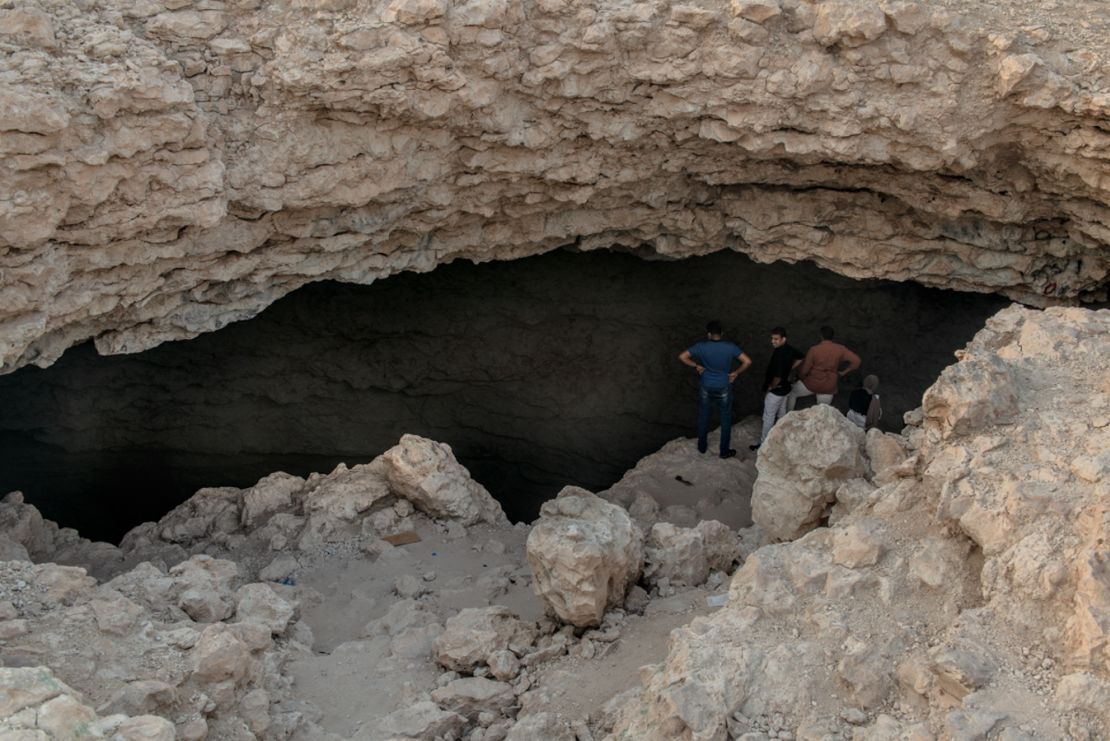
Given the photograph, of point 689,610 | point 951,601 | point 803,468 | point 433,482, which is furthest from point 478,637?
point 951,601

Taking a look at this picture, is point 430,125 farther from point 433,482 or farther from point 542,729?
point 542,729

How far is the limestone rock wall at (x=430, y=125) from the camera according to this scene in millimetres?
4996

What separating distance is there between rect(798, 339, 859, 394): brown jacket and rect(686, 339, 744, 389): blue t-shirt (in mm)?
495

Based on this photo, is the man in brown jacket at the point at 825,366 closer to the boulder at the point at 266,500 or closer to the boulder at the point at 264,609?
the boulder at the point at 266,500

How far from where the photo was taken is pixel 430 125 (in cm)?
579

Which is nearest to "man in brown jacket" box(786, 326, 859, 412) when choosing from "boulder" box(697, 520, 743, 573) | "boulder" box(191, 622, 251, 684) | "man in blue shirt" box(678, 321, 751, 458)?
"man in blue shirt" box(678, 321, 751, 458)

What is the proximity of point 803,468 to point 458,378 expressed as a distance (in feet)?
13.7

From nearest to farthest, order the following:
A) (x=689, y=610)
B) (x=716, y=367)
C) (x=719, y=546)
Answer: (x=689, y=610)
(x=719, y=546)
(x=716, y=367)

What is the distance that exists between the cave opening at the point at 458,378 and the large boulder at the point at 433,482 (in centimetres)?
226

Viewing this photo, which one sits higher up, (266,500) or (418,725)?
(418,725)

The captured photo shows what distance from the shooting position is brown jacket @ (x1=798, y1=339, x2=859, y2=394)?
6.92m

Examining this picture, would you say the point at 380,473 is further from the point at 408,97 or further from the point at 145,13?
the point at 145,13

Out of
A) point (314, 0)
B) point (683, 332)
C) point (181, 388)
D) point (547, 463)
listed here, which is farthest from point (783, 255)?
point (181, 388)

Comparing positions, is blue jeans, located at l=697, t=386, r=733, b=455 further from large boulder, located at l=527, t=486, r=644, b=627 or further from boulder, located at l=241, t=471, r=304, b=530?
boulder, located at l=241, t=471, r=304, b=530
